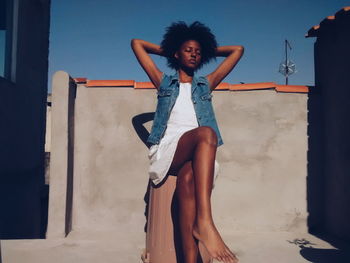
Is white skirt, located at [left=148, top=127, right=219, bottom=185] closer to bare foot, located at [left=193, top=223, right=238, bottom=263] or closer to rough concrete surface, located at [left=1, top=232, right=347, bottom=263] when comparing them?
bare foot, located at [left=193, top=223, right=238, bottom=263]

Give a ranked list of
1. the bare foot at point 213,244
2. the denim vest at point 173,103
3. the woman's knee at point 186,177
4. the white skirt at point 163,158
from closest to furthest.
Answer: the bare foot at point 213,244 → the woman's knee at point 186,177 → the white skirt at point 163,158 → the denim vest at point 173,103

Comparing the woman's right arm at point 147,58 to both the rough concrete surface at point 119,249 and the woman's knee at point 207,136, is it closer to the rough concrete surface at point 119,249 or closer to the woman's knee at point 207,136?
the woman's knee at point 207,136

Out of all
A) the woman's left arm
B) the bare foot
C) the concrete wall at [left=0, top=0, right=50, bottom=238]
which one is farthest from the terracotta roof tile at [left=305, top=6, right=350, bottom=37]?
the concrete wall at [left=0, top=0, right=50, bottom=238]

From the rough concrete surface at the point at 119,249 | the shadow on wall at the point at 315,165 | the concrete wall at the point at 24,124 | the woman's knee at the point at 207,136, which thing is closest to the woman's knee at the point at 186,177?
the woman's knee at the point at 207,136

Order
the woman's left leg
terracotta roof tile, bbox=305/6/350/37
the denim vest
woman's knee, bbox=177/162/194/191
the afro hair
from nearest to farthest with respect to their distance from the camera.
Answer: the woman's left leg
woman's knee, bbox=177/162/194/191
the denim vest
the afro hair
terracotta roof tile, bbox=305/6/350/37

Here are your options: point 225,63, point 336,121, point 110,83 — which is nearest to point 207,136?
point 225,63

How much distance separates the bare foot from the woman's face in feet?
4.64

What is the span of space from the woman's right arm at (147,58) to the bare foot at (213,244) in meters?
1.35

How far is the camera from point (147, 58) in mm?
2930

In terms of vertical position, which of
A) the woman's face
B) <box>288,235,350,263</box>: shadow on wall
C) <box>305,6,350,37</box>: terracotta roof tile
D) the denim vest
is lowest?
<box>288,235,350,263</box>: shadow on wall

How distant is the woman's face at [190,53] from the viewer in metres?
2.81

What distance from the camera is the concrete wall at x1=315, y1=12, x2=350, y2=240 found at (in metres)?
3.81

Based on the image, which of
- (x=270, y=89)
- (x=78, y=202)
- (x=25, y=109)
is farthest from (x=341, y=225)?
(x=25, y=109)

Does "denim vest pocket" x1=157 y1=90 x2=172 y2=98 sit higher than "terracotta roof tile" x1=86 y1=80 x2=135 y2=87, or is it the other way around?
"terracotta roof tile" x1=86 y1=80 x2=135 y2=87
